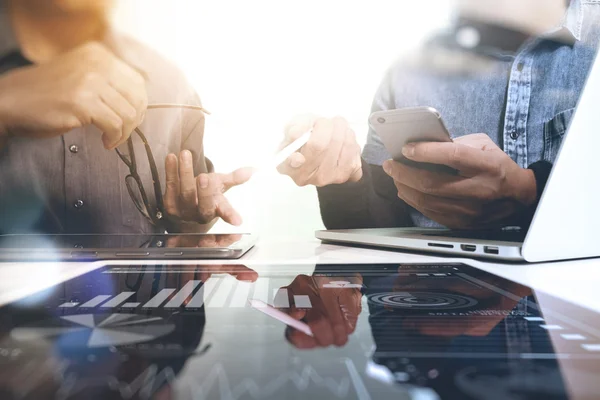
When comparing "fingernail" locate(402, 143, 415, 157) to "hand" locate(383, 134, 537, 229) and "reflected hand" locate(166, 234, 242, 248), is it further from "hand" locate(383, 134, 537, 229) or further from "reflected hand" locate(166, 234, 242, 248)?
"reflected hand" locate(166, 234, 242, 248)

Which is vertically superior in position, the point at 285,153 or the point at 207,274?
the point at 285,153

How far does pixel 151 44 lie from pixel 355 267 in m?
0.87

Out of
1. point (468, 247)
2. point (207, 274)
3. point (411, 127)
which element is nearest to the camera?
point (207, 274)

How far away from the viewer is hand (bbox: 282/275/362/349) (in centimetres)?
36

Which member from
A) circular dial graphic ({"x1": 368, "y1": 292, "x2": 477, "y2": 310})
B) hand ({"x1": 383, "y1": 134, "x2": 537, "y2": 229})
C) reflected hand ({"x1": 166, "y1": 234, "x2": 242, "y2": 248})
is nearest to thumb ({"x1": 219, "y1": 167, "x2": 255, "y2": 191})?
reflected hand ({"x1": 166, "y1": 234, "x2": 242, "y2": 248})

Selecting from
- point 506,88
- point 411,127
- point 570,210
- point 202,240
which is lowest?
point 202,240

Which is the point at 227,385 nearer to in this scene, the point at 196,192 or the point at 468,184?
the point at 468,184

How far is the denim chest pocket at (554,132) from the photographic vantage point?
1058mm

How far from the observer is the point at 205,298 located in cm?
51

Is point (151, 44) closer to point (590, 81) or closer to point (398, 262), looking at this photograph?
point (398, 262)

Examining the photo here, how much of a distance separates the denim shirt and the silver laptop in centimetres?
32

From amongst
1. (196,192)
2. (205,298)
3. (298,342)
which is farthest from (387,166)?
(298,342)

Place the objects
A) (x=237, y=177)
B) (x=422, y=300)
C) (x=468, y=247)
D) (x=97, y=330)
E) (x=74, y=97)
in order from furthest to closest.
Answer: (x=237, y=177) → (x=74, y=97) → (x=468, y=247) → (x=422, y=300) → (x=97, y=330)

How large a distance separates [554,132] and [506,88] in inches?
6.8
